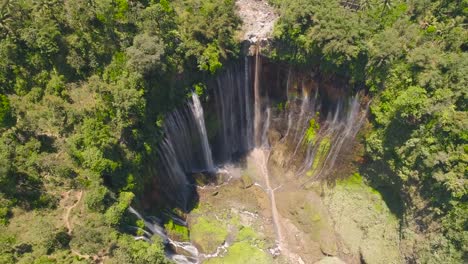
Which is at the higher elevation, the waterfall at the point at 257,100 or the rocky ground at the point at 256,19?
the rocky ground at the point at 256,19

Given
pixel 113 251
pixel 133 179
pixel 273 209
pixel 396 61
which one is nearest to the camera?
pixel 113 251

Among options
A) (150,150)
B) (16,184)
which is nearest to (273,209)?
(150,150)

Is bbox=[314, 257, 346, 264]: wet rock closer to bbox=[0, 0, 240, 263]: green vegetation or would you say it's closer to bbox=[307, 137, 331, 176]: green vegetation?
bbox=[307, 137, 331, 176]: green vegetation

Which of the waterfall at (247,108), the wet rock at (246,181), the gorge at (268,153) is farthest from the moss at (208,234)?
the waterfall at (247,108)

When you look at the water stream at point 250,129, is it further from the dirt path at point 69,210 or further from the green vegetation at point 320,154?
the dirt path at point 69,210

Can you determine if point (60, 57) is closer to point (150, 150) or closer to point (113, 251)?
point (150, 150)
